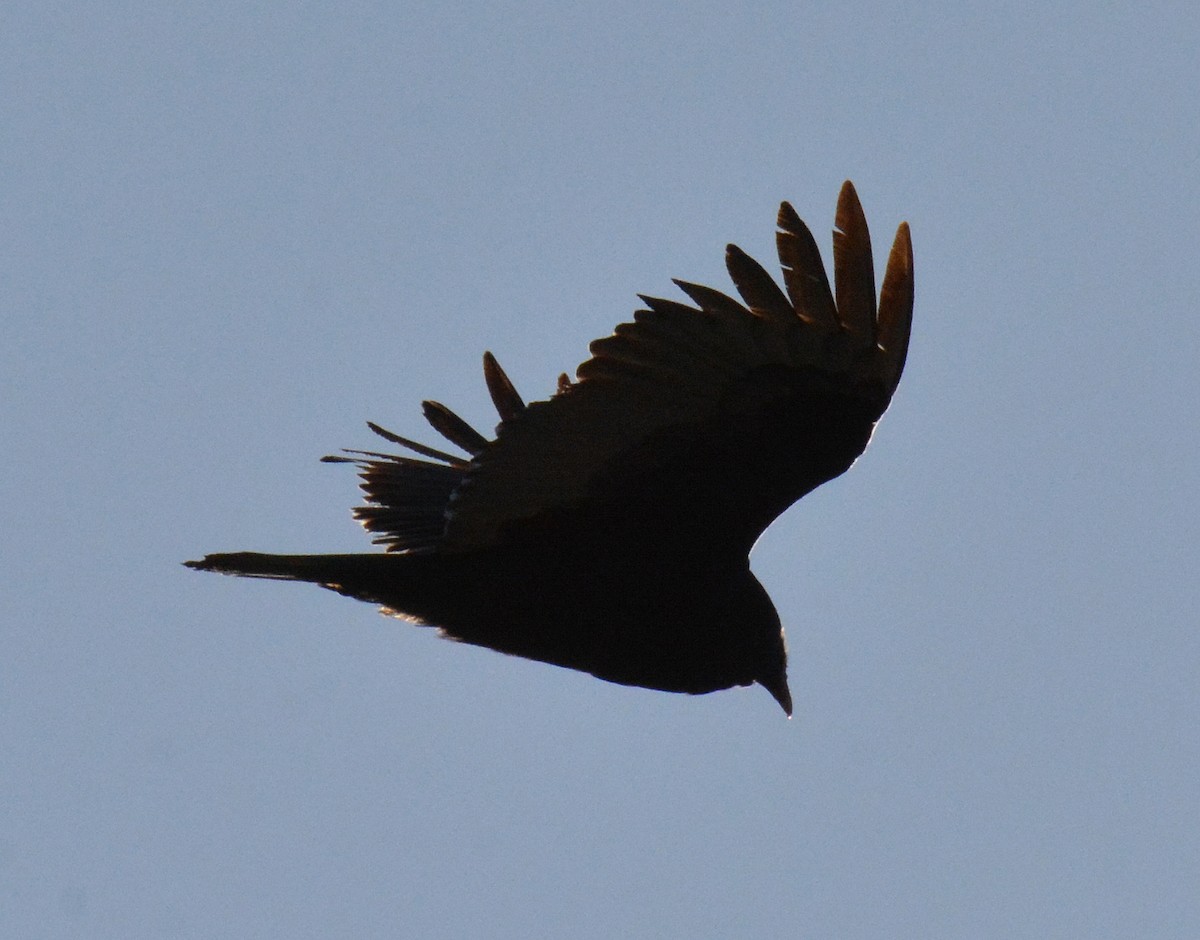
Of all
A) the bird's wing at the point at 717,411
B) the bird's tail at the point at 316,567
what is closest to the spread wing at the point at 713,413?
the bird's wing at the point at 717,411

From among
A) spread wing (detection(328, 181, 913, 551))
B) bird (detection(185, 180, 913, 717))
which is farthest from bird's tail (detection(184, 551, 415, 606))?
spread wing (detection(328, 181, 913, 551))

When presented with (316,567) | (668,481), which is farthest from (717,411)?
(316,567)

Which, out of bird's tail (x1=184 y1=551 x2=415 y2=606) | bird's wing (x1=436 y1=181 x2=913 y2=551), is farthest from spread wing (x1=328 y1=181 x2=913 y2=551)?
bird's tail (x1=184 y1=551 x2=415 y2=606)

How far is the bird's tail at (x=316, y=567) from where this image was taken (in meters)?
6.66

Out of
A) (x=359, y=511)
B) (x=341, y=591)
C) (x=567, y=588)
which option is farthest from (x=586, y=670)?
(x=359, y=511)

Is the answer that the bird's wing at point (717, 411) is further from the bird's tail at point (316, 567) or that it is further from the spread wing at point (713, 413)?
the bird's tail at point (316, 567)

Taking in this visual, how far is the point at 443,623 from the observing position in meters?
7.02

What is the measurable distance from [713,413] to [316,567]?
4.71ft

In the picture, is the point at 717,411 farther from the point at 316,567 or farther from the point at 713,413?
the point at 316,567

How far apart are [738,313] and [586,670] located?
1.48m

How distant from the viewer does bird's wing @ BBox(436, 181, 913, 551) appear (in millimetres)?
6188

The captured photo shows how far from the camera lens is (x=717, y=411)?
6.46 m

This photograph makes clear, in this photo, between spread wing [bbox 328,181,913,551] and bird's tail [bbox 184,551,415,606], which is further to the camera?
bird's tail [bbox 184,551,415,606]

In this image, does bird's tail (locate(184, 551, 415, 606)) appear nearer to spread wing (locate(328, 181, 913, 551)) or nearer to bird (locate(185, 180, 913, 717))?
bird (locate(185, 180, 913, 717))
